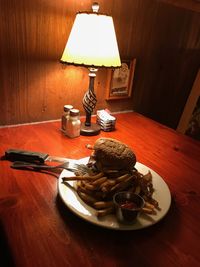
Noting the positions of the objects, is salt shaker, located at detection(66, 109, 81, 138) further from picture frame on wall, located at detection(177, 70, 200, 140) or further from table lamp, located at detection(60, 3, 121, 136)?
picture frame on wall, located at detection(177, 70, 200, 140)

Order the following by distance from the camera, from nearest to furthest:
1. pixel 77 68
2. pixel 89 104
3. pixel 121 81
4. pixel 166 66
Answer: pixel 89 104, pixel 77 68, pixel 121 81, pixel 166 66

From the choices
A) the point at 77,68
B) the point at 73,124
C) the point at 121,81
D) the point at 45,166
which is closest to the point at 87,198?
the point at 45,166

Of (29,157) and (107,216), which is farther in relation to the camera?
(29,157)

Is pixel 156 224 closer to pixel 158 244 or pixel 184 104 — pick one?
pixel 158 244

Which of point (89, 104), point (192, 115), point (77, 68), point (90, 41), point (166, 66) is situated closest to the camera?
point (90, 41)

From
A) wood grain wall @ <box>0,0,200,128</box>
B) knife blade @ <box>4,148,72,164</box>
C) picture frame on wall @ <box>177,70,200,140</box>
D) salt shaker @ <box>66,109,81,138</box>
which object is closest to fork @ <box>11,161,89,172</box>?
knife blade @ <box>4,148,72,164</box>

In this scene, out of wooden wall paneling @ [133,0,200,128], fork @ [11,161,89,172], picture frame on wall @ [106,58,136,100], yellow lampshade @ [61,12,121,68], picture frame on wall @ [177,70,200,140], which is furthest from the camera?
picture frame on wall @ [177,70,200,140]

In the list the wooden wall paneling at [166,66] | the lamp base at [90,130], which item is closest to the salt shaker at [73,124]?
the lamp base at [90,130]

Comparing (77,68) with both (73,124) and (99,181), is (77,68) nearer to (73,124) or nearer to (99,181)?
(73,124)
